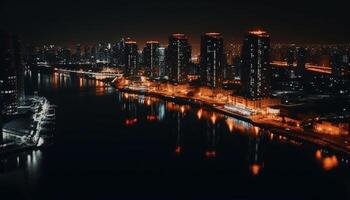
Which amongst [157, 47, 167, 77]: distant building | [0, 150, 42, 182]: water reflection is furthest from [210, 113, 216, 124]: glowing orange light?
[157, 47, 167, 77]: distant building

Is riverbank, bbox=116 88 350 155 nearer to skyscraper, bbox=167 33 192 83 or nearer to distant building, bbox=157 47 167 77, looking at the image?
skyscraper, bbox=167 33 192 83

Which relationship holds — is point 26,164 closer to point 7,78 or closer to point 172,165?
point 172,165

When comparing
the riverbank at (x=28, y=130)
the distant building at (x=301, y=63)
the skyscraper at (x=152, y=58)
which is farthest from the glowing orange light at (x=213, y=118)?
the skyscraper at (x=152, y=58)

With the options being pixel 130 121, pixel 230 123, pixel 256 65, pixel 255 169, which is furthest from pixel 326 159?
pixel 256 65

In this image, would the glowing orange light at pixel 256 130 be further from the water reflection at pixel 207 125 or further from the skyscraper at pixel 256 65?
the skyscraper at pixel 256 65

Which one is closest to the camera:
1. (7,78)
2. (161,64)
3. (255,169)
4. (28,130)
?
(255,169)

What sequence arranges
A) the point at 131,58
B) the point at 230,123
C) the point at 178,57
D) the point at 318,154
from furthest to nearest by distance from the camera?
1. the point at 131,58
2. the point at 178,57
3. the point at 230,123
4. the point at 318,154
